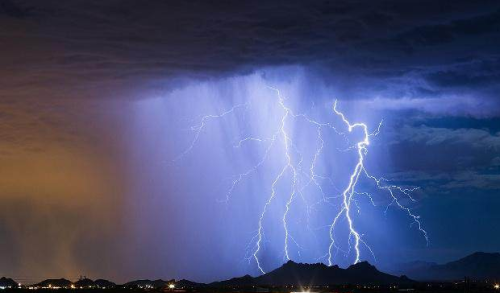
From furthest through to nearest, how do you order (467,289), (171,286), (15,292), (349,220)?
(171,286) → (467,289) → (15,292) → (349,220)

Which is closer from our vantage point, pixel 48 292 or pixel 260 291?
pixel 48 292

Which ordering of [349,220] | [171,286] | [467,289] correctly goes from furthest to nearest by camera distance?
[171,286] < [467,289] < [349,220]

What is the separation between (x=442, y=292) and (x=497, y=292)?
30.2ft

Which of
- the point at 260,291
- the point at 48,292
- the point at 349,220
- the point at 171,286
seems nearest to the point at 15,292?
the point at 48,292

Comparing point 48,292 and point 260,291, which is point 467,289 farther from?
point 48,292

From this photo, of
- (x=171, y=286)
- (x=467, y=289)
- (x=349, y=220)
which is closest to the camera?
(x=349, y=220)

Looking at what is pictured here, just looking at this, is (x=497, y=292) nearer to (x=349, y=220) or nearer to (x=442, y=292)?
(x=442, y=292)

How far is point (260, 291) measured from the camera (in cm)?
13550

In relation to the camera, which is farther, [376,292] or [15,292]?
[376,292]

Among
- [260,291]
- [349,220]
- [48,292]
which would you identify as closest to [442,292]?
[260,291]

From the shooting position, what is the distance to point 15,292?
403ft

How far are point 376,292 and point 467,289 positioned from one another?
15724mm

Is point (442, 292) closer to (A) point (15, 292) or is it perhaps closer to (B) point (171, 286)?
(B) point (171, 286)

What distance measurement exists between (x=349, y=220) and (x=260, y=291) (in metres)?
42.4
